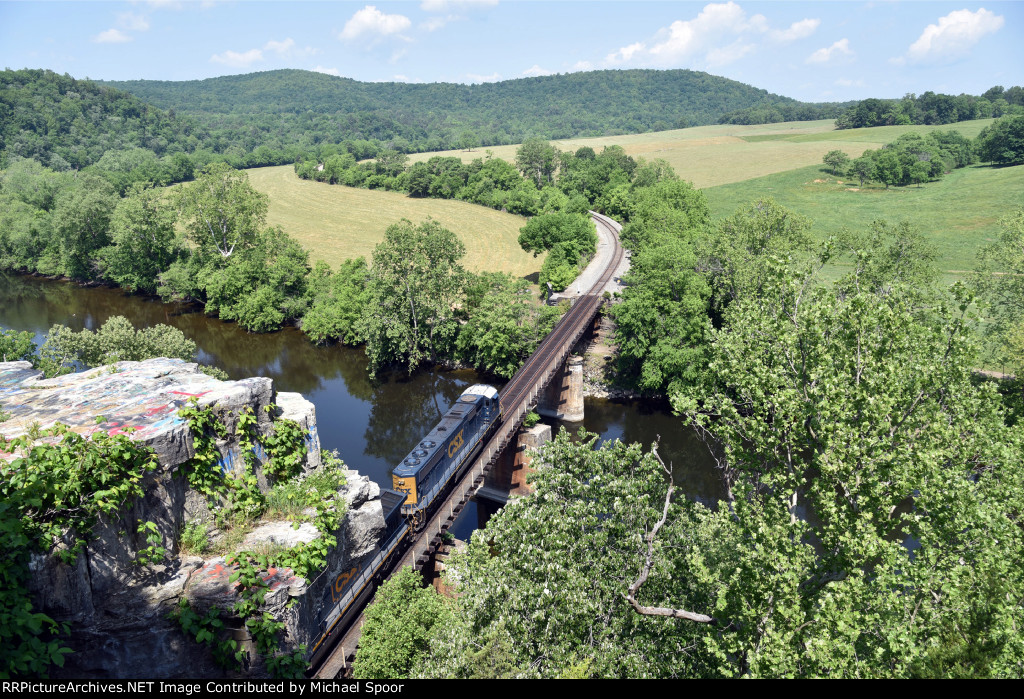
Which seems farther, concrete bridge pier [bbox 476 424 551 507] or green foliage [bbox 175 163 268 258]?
green foliage [bbox 175 163 268 258]

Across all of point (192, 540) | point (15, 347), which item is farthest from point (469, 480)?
point (15, 347)

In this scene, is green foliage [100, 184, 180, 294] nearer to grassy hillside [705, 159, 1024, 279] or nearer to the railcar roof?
the railcar roof

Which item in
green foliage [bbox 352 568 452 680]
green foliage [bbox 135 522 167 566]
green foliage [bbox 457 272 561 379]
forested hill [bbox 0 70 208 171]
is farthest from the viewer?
forested hill [bbox 0 70 208 171]

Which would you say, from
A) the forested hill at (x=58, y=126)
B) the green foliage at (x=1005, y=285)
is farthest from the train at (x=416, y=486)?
the forested hill at (x=58, y=126)

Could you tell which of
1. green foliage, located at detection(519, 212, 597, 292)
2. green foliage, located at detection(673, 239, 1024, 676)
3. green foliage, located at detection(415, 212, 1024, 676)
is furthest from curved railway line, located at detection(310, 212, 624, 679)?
green foliage, located at detection(673, 239, 1024, 676)

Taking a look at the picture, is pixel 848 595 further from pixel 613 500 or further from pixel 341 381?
pixel 341 381

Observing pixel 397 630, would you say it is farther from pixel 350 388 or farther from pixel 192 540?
pixel 350 388

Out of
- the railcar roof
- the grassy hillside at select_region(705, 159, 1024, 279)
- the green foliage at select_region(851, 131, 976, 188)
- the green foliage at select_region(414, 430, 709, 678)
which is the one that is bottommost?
the railcar roof

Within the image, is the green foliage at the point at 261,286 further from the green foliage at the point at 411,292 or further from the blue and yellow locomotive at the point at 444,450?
the blue and yellow locomotive at the point at 444,450
